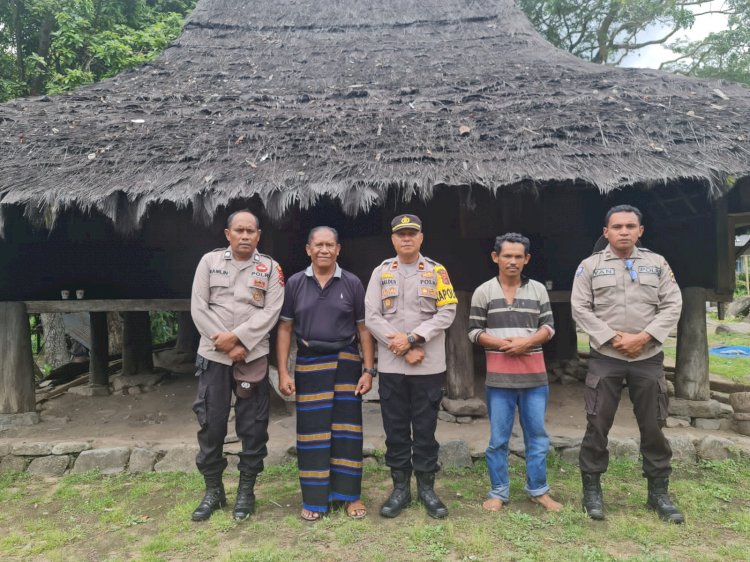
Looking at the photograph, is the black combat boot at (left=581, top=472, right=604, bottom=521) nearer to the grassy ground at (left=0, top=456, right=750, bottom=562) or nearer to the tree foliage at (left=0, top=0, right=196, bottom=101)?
the grassy ground at (left=0, top=456, right=750, bottom=562)

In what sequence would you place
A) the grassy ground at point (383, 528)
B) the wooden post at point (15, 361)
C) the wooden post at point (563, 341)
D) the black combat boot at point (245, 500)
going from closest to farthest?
the grassy ground at point (383, 528), the black combat boot at point (245, 500), the wooden post at point (15, 361), the wooden post at point (563, 341)

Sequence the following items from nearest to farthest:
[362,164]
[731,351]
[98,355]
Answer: [362,164] → [98,355] → [731,351]

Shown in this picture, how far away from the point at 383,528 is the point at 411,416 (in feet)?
2.26

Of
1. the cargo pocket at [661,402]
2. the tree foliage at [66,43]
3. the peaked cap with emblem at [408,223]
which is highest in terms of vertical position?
the tree foliage at [66,43]

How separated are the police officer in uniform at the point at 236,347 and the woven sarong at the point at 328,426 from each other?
0.88ft

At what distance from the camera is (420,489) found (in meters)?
3.26

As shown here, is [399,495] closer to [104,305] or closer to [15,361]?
[104,305]

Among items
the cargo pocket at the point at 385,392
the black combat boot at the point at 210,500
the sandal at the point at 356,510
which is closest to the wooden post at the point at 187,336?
the black combat boot at the point at 210,500

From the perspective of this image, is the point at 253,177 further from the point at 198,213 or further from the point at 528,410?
the point at 528,410

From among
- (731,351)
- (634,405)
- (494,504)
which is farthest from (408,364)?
(731,351)

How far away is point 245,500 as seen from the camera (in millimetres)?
3244

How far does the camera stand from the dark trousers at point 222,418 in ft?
10.3

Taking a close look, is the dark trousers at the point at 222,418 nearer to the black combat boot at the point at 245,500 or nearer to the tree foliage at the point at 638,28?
the black combat boot at the point at 245,500

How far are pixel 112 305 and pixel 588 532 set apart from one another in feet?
14.7
